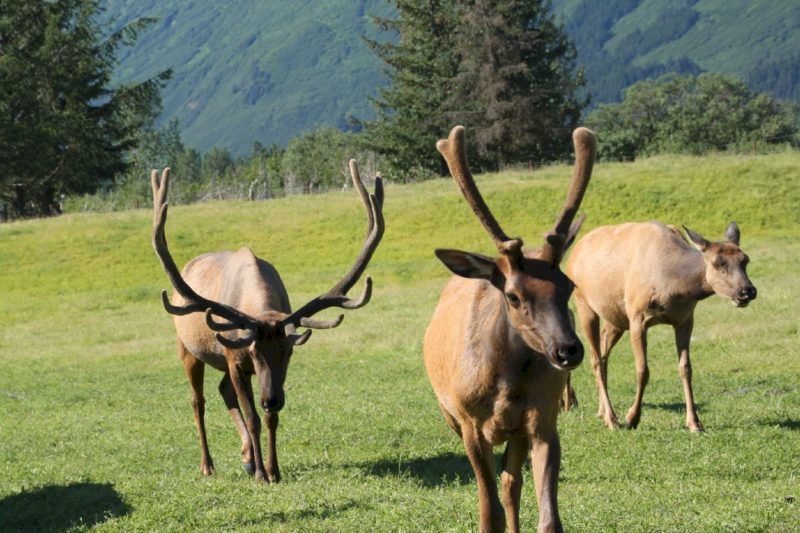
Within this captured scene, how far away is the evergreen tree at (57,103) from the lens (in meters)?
61.7

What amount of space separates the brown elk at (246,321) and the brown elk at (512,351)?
3.48 meters

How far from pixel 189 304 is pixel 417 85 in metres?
65.2

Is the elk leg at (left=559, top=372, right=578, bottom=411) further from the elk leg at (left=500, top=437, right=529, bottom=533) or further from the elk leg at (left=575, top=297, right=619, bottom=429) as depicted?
the elk leg at (left=500, top=437, right=529, bottom=533)

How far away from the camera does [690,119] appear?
13000 centimetres

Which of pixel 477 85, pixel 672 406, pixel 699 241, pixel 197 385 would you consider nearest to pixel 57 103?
pixel 477 85

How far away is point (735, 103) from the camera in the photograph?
454ft

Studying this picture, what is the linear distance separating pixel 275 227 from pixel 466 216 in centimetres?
853

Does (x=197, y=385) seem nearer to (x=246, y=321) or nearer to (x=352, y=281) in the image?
(x=246, y=321)

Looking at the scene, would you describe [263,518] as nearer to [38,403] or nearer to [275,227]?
[38,403]

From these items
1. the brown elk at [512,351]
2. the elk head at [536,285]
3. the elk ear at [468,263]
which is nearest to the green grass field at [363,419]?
the brown elk at [512,351]

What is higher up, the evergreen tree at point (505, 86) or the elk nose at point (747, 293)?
the evergreen tree at point (505, 86)

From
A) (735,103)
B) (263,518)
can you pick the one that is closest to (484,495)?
(263,518)

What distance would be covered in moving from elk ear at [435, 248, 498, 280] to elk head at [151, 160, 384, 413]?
3.99 meters

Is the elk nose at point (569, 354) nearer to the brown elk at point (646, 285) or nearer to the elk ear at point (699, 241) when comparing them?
the brown elk at point (646, 285)
